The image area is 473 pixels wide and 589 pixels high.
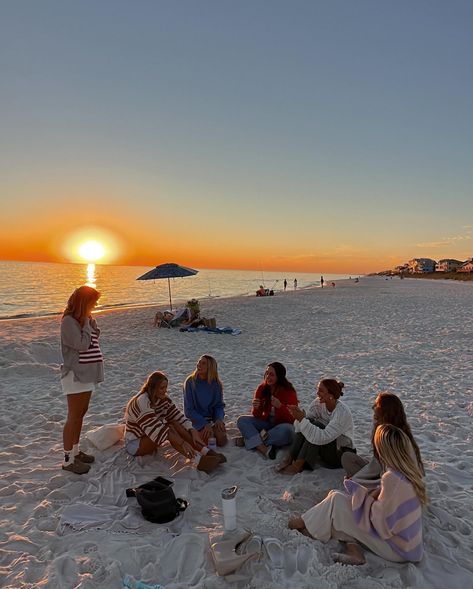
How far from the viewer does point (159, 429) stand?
4668 millimetres

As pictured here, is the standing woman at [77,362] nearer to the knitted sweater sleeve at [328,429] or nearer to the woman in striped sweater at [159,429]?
the woman in striped sweater at [159,429]

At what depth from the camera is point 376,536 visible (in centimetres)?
299

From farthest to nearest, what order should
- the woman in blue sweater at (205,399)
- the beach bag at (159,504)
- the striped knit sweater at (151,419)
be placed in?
the woman in blue sweater at (205,399), the striped knit sweater at (151,419), the beach bag at (159,504)

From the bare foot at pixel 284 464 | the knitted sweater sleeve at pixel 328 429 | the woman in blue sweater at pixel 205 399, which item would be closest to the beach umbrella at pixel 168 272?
the woman in blue sweater at pixel 205 399

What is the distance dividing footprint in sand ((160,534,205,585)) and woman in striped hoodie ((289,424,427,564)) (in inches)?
37.8

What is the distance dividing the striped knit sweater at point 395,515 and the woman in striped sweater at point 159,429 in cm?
204

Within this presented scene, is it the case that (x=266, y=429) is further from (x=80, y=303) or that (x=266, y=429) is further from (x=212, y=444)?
(x=80, y=303)

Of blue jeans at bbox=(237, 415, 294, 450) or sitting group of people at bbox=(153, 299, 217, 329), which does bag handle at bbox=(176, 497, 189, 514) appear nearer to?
blue jeans at bbox=(237, 415, 294, 450)

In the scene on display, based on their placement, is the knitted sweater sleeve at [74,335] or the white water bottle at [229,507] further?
the knitted sweater sleeve at [74,335]

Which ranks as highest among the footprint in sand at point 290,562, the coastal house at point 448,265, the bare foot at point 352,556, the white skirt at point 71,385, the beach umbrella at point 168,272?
A: the coastal house at point 448,265

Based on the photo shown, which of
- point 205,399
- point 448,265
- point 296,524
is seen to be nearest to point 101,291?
point 205,399

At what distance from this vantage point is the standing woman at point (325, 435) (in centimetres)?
433

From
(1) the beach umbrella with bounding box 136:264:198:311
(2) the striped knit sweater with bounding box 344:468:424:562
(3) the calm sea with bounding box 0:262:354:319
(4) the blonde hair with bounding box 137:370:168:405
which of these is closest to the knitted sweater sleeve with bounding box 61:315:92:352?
(4) the blonde hair with bounding box 137:370:168:405

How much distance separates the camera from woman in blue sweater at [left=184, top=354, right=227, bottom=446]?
5.28m
